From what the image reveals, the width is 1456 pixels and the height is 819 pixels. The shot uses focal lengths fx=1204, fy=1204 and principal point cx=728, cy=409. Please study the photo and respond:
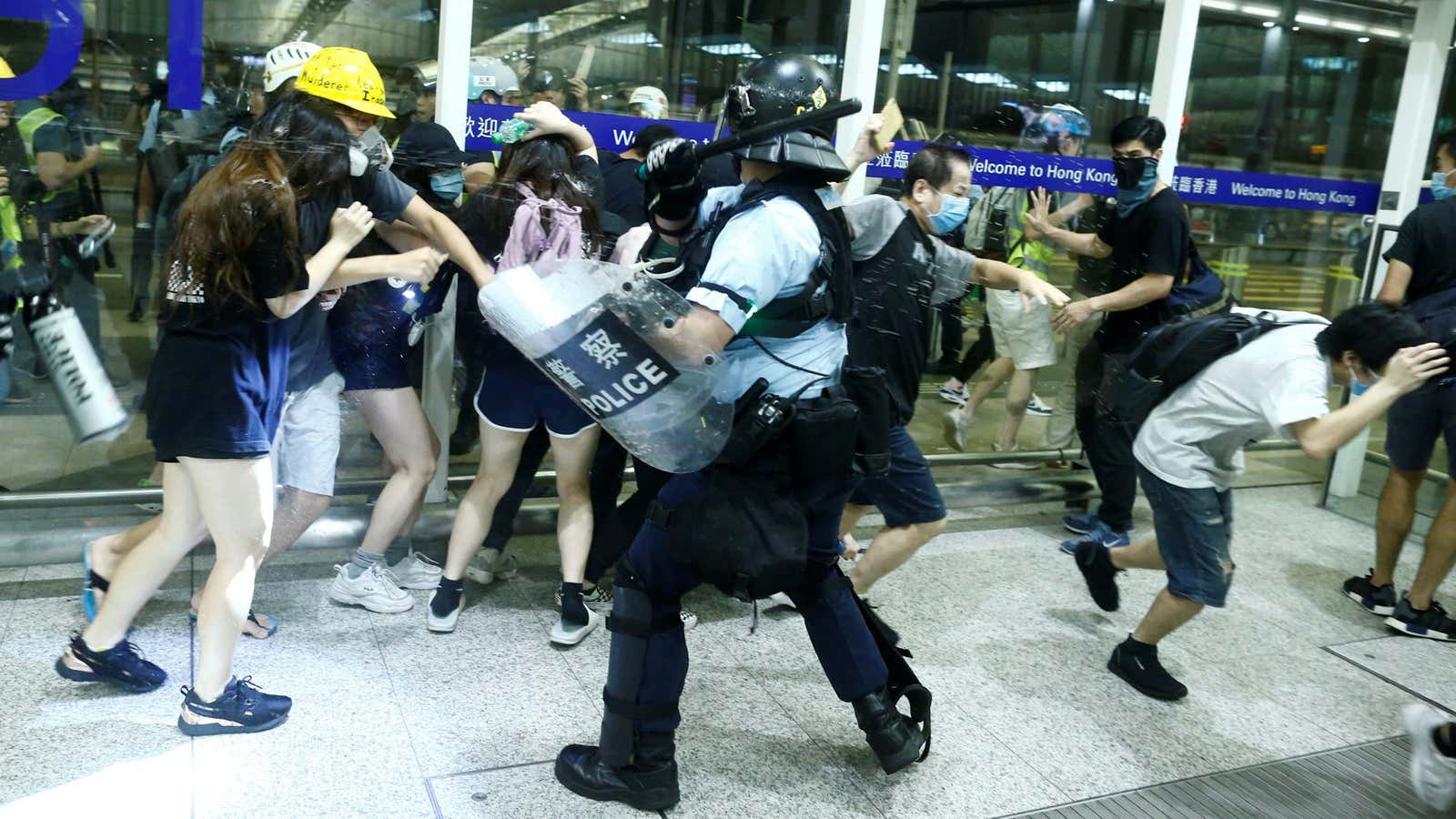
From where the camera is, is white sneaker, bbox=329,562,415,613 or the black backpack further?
white sneaker, bbox=329,562,415,613

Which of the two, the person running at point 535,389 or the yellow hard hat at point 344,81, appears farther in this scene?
the person running at point 535,389

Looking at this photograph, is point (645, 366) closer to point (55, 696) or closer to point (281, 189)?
point (281, 189)

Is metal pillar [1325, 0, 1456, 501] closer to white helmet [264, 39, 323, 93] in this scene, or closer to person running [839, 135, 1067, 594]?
person running [839, 135, 1067, 594]

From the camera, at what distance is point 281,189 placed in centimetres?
277

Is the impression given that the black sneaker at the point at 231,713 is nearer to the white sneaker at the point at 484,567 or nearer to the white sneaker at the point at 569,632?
the white sneaker at the point at 569,632

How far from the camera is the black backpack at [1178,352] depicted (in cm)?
361

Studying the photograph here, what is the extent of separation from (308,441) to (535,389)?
0.69 m

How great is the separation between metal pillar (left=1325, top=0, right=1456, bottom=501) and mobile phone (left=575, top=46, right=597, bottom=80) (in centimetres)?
396

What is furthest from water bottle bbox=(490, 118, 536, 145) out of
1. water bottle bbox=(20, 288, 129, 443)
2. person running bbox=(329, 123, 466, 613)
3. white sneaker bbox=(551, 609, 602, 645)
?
white sneaker bbox=(551, 609, 602, 645)

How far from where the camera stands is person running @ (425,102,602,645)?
361 centimetres

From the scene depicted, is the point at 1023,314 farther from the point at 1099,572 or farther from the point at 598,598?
the point at 598,598

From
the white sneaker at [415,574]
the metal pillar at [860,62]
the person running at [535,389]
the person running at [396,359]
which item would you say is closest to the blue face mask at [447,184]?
the person running at [396,359]

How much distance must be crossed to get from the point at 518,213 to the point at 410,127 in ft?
2.31

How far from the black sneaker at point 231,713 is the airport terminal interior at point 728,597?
0.14 feet
